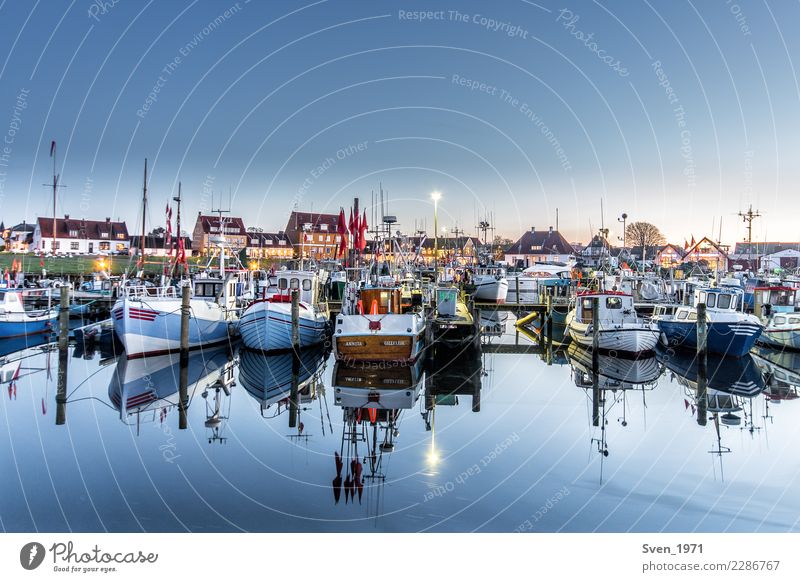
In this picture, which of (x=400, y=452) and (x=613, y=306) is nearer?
(x=400, y=452)

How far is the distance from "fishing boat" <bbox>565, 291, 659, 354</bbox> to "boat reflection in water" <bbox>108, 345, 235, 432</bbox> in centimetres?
1508

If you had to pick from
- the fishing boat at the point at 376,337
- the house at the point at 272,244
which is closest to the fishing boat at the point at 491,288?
the fishing boat at the point at 376,337

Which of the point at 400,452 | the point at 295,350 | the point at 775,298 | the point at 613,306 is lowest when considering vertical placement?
the point at 400,452

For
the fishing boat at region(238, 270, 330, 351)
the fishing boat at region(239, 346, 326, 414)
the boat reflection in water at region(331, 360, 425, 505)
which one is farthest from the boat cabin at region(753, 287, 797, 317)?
the fishing boat at region(239, 346, 326, 414)

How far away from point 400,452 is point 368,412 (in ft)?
11.3

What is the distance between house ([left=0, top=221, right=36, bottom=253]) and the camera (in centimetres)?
9962

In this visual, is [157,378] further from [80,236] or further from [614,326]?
[80,236]

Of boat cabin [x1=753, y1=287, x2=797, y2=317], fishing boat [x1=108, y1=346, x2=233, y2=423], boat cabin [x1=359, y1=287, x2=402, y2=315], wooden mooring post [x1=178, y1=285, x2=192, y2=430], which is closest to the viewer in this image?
fishing boat [x1=108, y1=346, x2=233, y2=423]

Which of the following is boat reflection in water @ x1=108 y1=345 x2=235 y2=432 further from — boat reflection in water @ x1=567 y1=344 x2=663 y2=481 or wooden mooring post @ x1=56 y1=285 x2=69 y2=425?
boat reflection in water @ x1=567 y1=344 x2=663 y2=481

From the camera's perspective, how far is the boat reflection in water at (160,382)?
17859 mm

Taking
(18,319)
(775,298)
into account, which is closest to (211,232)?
(18,319)

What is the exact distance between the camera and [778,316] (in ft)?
100
